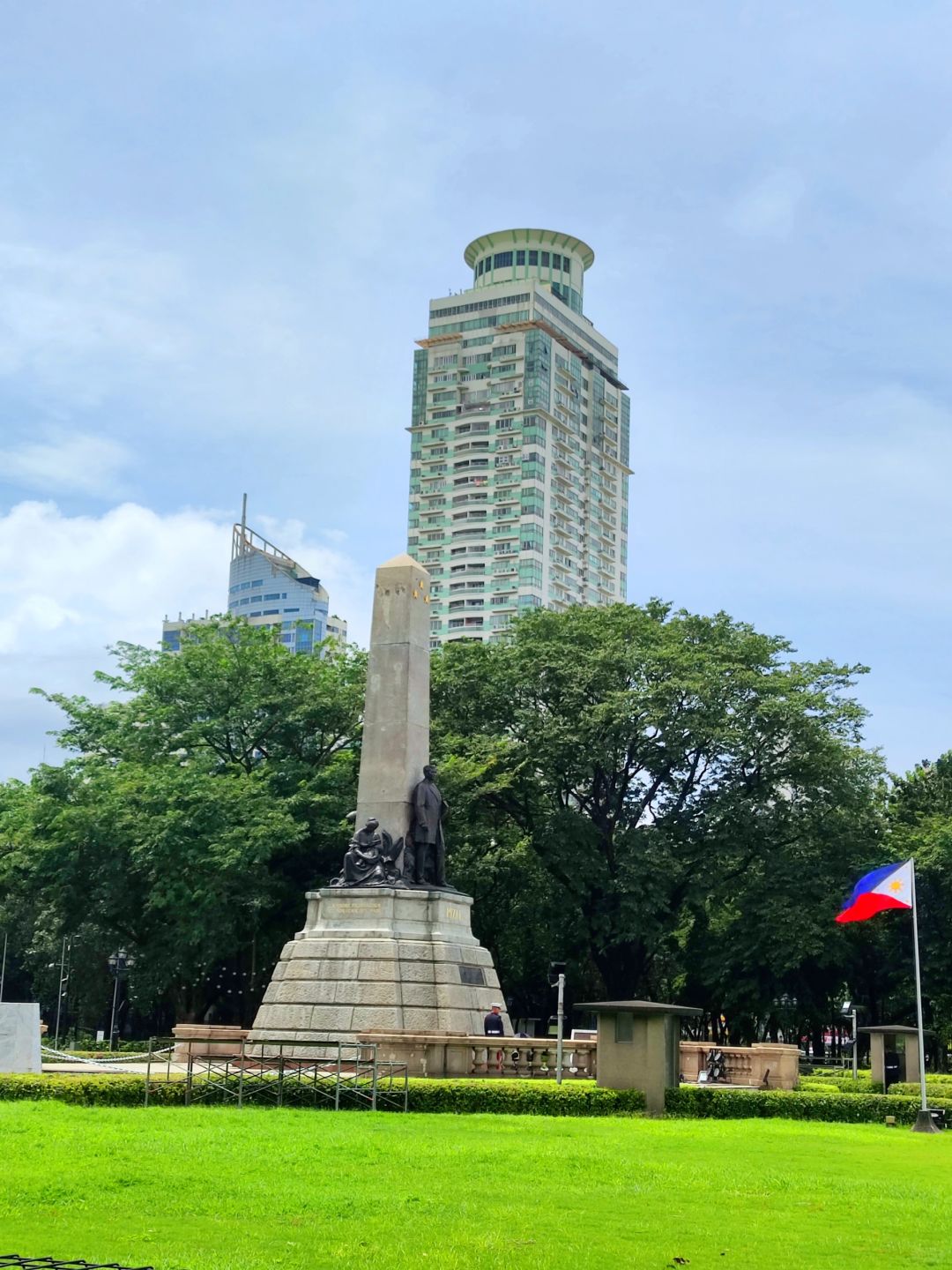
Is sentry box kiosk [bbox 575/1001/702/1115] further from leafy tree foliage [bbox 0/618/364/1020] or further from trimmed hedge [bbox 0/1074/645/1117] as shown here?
leafy tree foliage [bbox 0/618/364/1020]

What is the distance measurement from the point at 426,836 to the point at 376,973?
3052 millimetres

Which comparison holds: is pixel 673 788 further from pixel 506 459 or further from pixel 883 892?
pixel 506 459

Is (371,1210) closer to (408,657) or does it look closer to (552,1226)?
(552,1226)

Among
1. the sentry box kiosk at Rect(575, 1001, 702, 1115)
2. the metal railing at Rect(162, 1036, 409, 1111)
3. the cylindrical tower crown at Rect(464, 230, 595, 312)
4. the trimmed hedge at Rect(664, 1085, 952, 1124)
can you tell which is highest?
the cylindrical tower crown at Rect(464, 230, 595, 312)

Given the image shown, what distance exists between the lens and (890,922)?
43.3 m

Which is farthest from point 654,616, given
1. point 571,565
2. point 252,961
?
point 571,565

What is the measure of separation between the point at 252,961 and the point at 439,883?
15.2 meters

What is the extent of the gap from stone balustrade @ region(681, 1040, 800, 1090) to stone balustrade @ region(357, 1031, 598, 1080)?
3.36 metres

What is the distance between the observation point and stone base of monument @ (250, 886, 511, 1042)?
27.3m

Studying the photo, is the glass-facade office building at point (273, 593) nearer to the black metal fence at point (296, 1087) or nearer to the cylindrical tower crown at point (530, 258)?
the cylindrical tower crown at point (530, 258)

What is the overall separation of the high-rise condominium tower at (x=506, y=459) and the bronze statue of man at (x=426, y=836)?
83.7 meters

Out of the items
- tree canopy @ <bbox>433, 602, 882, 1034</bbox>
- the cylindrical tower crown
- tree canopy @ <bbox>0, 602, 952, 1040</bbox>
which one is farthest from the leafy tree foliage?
the cylindrical tower crown

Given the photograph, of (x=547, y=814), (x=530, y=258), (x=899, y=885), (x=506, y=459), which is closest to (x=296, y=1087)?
(x=899, y=885)

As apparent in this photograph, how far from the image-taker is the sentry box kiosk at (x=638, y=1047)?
21.9 meters
